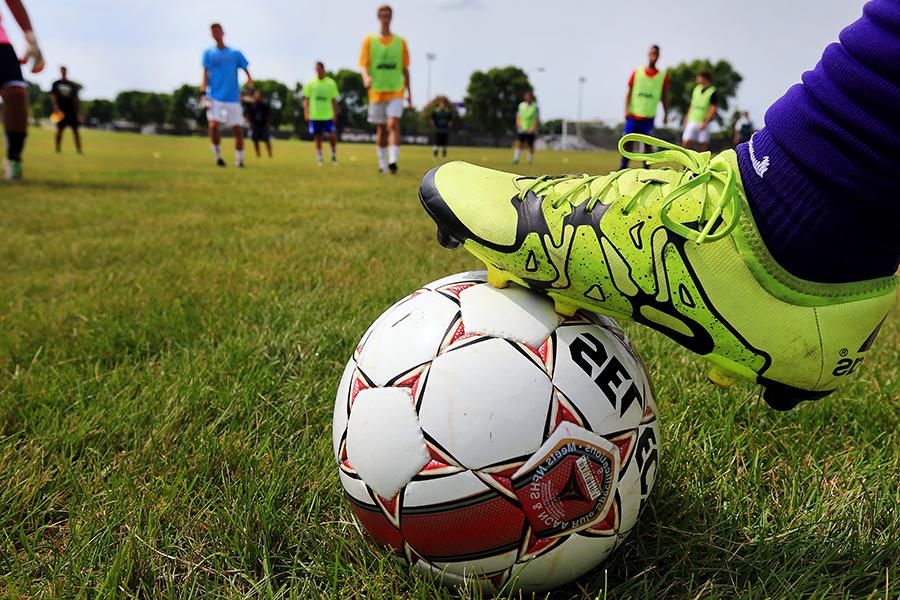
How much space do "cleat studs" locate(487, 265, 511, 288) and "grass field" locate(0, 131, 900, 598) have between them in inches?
25.5

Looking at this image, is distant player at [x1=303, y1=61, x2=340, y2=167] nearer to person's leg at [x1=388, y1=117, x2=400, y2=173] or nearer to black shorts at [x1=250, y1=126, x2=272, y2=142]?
black shorts at [x1=250, y1=126, x2=272, y2=142]

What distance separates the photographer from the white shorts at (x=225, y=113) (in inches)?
447

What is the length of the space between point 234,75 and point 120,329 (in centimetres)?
1038

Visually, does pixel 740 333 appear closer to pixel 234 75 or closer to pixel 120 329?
pixel 120 329

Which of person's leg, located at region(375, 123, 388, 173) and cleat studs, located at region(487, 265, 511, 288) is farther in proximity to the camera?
person's leg, located at region(375, 123, 388, 173)

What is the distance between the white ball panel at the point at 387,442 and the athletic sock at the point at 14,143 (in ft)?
24.2

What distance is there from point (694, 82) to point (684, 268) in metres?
69.3

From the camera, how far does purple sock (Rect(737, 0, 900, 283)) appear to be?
121 cm

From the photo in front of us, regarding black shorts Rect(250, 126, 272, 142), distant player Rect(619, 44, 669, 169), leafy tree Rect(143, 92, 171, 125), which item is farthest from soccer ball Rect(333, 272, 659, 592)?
leafy tree Rect(143, 92, 171, 125)

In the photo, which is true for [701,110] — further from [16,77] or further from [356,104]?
[356,104]

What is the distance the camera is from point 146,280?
3.25m

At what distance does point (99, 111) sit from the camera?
92.2 meters

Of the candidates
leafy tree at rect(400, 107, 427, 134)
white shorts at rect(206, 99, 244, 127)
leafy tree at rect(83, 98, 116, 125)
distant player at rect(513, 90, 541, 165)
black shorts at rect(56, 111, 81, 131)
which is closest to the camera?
white shorts at rect(206, 99, 244, 127)

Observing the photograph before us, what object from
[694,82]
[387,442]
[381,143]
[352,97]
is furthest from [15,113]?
[352,97]
